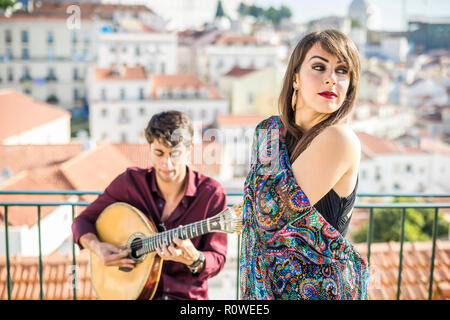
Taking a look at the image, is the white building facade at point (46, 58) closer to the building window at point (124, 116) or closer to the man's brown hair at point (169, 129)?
the building window at point (124, 116)

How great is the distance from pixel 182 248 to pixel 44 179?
953 cm

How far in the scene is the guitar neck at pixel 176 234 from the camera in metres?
1.68

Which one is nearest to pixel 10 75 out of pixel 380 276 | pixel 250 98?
pixel 250 98

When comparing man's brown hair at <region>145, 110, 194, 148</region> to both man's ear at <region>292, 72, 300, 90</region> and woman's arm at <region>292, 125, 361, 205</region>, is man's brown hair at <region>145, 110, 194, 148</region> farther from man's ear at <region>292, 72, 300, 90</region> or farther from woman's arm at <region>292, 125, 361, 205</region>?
woman's arm at <region>292, 125, 361, 205</region>

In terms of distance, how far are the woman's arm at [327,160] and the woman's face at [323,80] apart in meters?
0.09

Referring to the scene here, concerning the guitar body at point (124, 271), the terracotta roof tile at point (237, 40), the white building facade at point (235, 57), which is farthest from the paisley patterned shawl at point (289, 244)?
the terracotta roof tile at point (237, 40)

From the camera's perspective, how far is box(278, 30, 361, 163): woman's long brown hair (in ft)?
4.05

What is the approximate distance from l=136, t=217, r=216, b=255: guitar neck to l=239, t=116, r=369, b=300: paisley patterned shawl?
348mm

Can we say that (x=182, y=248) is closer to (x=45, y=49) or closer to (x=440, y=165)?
(x=440, y=165)

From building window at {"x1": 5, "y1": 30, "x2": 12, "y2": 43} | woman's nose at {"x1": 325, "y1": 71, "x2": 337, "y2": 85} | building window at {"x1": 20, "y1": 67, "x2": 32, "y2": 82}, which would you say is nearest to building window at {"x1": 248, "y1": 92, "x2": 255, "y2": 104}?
building window at {"x1": 20, "y1": 67, "x2": 32, "y2": 82}

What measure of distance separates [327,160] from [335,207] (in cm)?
14

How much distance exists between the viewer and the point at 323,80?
1238 millimetres

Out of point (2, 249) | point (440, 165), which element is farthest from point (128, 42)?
point (2, 249)

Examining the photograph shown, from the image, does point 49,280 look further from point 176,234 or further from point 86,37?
point 86,37
